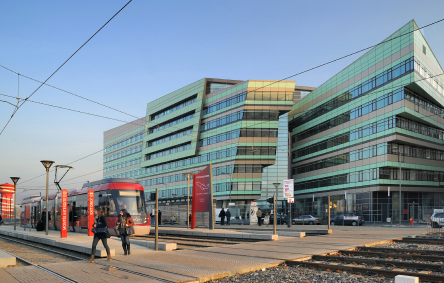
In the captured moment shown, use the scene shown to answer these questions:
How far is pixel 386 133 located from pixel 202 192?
1259 inches

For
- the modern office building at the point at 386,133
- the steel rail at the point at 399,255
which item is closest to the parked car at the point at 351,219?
the modern office building at the point at 386,133

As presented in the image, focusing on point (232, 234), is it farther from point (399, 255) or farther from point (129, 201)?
point (399, 255)

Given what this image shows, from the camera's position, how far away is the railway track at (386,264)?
9.78 m

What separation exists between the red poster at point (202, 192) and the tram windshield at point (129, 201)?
5.46 meters

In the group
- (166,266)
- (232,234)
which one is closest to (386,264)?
(166,266)

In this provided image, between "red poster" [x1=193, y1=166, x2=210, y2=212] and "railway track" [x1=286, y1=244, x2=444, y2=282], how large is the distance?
15.8 meters

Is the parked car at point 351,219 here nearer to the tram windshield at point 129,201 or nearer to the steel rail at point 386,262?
the tram windshield at point 129,201

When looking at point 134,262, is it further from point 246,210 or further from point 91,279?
point 246,210

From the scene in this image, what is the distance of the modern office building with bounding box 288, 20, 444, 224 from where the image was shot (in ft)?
166

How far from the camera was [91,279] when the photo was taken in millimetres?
9438

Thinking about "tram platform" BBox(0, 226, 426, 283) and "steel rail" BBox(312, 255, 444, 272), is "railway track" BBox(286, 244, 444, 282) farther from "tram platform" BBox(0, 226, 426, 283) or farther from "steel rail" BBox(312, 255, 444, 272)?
"tram platform" BBox(0, 226, 426, 283)

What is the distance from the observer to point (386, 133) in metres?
52.4

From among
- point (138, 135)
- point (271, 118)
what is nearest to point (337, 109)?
point (271, 118)

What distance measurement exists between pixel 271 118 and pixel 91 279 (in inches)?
2438
